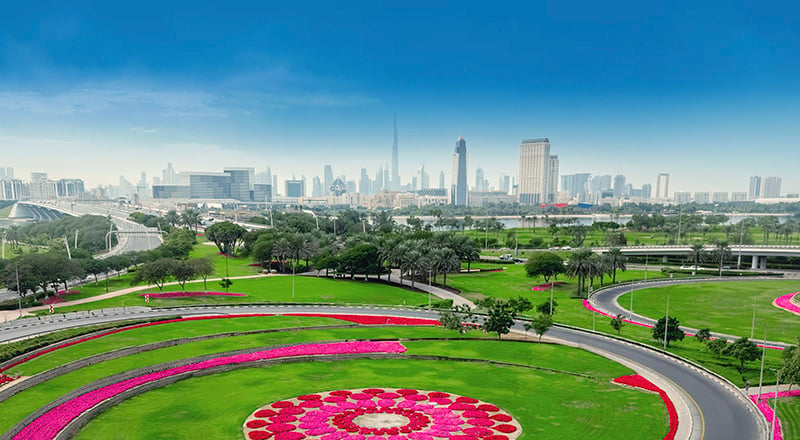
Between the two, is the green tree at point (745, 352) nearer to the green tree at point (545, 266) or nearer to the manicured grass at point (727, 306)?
the manicured grass at point (727, 306)

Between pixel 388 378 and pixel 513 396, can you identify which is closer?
pixel 513 396

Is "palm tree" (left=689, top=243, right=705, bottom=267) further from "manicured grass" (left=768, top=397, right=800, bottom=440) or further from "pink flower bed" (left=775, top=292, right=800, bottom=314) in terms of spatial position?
"manicured grass" (left=768, top=397, right=800, bottom=440)

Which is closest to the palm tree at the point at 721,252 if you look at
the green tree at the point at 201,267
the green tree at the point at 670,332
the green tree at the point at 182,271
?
the green tree at the point at 670,332

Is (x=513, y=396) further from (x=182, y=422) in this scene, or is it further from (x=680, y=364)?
(x=182, y=422)

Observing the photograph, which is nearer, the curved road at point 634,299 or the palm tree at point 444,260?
the curved road at point 634,299

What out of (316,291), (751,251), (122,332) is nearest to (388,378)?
(122,332)

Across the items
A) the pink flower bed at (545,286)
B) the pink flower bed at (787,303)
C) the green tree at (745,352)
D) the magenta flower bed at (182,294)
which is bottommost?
the pink flower bed at (545,286)

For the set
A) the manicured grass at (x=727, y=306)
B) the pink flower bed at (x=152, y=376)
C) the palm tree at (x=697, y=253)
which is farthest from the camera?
the palm tree at (x=697, y=253)

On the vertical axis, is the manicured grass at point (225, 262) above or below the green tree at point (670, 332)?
below
